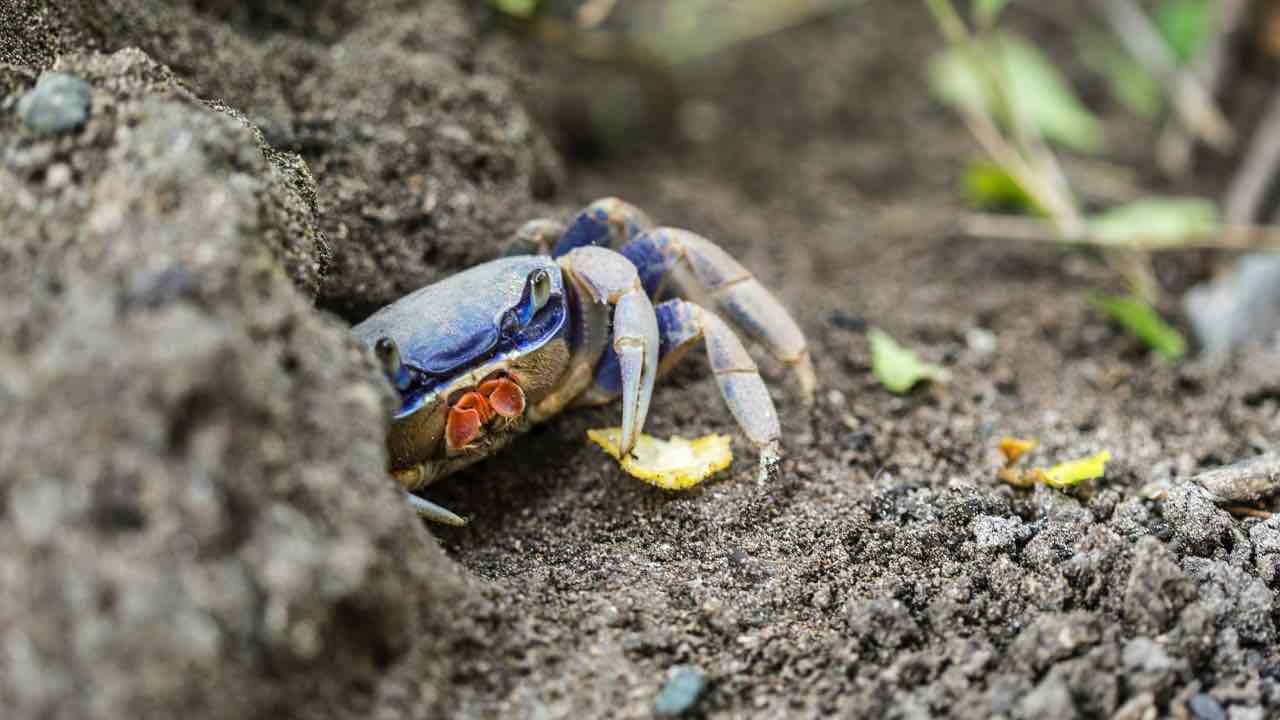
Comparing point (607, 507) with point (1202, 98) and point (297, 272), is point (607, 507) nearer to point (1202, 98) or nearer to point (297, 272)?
point (297, 272)

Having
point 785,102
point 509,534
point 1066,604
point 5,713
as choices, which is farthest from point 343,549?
point 785,102

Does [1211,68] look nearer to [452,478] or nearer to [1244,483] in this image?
[1244,483]

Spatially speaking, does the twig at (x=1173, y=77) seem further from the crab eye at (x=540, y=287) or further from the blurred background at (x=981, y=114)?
the crab eye at (x=540, y=287)

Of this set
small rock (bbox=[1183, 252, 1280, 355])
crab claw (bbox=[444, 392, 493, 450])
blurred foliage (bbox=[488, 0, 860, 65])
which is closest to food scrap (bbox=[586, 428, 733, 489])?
crab claw (bbox=[444, 392, 493, 450])

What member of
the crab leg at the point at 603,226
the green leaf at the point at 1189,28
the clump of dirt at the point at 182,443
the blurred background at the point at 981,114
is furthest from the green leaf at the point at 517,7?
the green leaf at the point at 1189,28

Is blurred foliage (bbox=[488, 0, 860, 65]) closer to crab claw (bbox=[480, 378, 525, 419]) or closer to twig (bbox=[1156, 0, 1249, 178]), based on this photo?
twig (bbox=[1156, 0, 1249, 178])

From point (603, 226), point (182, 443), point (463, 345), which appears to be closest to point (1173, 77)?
point (603, 226)
